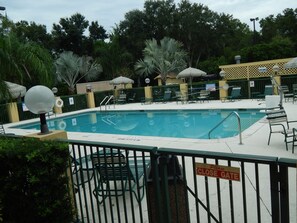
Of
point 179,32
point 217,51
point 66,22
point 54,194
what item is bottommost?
point 54,194

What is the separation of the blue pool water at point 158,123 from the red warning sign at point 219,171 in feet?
26.3

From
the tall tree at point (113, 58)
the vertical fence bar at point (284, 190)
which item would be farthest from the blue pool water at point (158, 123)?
the tall tree at point (113, 58)

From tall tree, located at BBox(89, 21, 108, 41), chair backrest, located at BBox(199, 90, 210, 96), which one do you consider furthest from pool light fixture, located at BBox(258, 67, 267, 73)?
tall tree, located at BBox(89, 21, 108, 41)

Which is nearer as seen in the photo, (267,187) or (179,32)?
(267,187)

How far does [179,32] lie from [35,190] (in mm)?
32513

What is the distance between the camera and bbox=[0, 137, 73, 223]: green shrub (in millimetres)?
2785

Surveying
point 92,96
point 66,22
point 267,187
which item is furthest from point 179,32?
point 267,187

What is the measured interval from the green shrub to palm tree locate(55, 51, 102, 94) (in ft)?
83.3

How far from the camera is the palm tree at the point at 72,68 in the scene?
90.1 ft

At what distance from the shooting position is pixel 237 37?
36594mm

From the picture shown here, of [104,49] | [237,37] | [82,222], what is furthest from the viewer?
[237,37]

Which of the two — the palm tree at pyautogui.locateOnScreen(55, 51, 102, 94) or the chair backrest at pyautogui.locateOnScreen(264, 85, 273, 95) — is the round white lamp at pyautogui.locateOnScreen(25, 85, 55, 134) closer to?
the chair backrest at pyautogui.locateOnScreen(264, 85, 273, 95)

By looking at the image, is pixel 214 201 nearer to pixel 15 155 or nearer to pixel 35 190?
pixel 35 190

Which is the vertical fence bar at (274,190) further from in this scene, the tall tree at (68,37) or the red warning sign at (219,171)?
the tall tree at (68,37)
